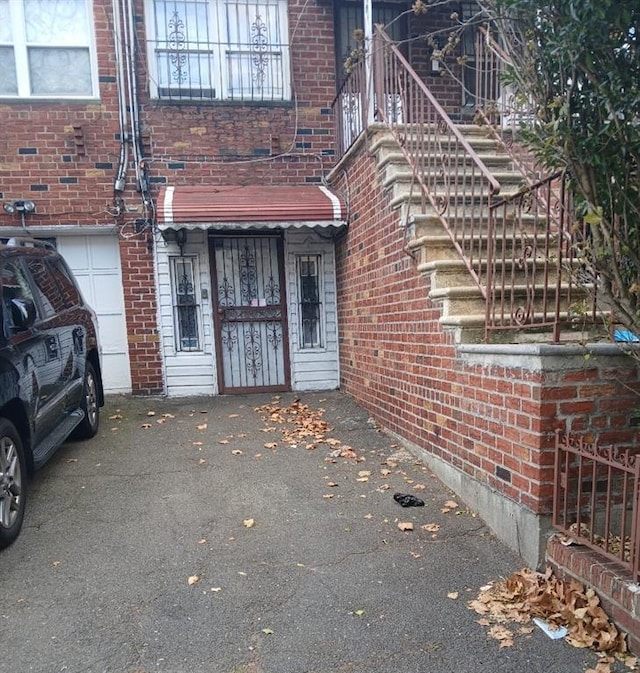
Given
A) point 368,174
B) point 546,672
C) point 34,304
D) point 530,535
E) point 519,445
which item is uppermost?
point 368,174

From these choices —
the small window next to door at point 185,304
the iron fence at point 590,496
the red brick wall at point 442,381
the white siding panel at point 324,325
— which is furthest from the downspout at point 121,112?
the iron fence at point 590,496

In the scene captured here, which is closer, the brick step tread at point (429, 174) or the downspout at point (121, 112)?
the brick step tread at point (429, 174)

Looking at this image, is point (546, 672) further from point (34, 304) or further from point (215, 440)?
point (34, 304)

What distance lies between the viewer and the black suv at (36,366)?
3229 millimetres

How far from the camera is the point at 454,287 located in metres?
3.85

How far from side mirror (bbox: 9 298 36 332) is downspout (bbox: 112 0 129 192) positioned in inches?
136

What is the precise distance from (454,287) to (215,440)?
110 inches

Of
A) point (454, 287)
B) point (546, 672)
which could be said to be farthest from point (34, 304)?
point (546, 672)

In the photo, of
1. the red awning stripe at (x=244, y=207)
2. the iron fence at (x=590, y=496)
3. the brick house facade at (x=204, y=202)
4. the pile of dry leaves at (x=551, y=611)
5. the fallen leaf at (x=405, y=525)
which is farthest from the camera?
the brick house facade at (x=204, y=202)

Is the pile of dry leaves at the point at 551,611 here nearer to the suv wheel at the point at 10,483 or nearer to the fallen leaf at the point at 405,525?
the fallen leaf at the point at 405,525

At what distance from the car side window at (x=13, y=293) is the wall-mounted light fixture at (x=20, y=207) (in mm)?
3026

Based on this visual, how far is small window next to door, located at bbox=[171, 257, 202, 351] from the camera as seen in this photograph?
6789 mm

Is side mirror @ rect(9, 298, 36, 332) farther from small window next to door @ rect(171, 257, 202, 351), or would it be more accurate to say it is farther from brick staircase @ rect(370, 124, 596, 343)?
small window next to door @ rect(171, 257, 202, 351)

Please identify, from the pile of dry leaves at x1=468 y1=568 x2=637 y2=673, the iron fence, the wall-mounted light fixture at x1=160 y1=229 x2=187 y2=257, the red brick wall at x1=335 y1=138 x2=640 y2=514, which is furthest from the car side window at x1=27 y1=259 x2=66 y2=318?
the iron fence
